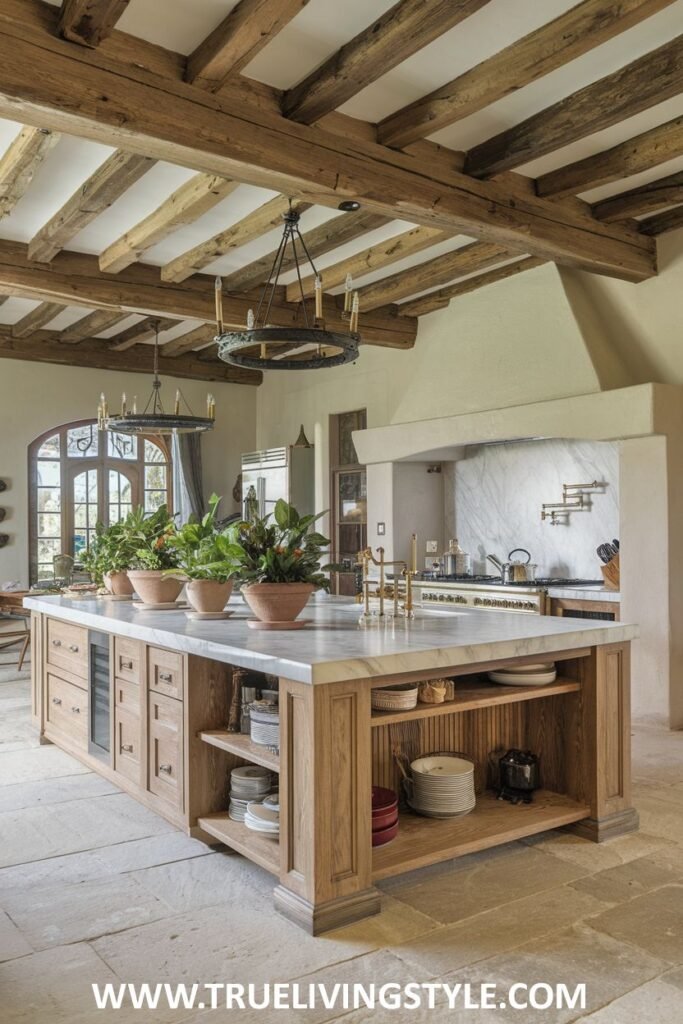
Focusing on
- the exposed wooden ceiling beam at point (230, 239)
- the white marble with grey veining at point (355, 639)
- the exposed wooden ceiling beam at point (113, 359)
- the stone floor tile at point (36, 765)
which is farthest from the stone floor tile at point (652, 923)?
the exposed wooden ceiling beam at point (113, 359)

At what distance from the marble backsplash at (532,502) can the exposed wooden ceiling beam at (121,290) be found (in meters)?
1.75

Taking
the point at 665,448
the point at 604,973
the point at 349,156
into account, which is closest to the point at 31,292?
the point at 349,156

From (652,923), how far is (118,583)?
3381 millimetres

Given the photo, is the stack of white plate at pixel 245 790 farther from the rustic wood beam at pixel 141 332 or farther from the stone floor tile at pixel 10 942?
the rustic wood beam at pixel 141 332

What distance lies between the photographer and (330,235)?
215 inches

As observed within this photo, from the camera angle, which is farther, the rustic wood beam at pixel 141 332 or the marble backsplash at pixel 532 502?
the rustic wood beam at pixel 141 332

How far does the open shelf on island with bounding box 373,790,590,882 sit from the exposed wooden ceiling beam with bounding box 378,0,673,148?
Result: 2924 millimetres

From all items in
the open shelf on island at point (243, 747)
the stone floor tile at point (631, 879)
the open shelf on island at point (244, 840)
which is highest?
the open shelf on island at point (243, 747)

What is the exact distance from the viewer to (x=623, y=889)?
9.43 feet

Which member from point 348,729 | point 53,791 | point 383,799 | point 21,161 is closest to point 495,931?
point 383,799

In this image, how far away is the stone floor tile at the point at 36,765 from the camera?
14.0 ft

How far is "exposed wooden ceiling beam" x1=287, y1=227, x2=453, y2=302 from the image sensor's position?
5438 millimetres

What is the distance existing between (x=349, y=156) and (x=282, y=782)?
9.25 feet

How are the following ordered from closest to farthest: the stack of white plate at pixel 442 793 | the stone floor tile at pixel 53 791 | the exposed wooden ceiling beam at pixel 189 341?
the stack of white plate at pixel 442 793
the stone floor tile at pixel 53 791
the exposed wooden ceiling beam at pixel 189 341
